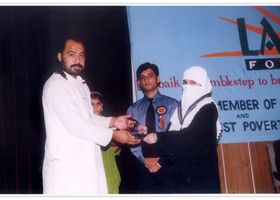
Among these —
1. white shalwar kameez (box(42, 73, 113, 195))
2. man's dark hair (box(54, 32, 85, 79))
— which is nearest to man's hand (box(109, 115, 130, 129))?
white shalwar kameez (box(42, 73, 113, 195))

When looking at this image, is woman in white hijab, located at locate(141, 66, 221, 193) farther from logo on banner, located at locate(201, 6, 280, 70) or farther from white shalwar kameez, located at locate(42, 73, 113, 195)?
logo on banner, located at locate(201, 6, 280, 70)

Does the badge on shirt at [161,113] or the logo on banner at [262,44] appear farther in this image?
the logo on banner at [262,44]

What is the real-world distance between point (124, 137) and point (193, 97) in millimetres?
626

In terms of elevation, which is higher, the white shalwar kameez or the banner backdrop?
the banner backdrop

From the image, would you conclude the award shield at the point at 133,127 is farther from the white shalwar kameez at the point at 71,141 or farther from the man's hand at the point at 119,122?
the white shalwar kameez at the point at 71,141

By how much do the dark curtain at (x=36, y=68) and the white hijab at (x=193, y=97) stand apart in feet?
1.52

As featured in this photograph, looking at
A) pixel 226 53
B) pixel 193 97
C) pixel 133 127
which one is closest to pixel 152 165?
pixel 133 127

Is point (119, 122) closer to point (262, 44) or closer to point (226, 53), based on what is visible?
point (226, 53)

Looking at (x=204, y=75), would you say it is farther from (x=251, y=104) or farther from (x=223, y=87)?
(x=251, y=104)

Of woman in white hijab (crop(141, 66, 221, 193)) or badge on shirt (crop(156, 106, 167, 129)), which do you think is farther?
badge on shirt (crop(156, 106, 167, 129))

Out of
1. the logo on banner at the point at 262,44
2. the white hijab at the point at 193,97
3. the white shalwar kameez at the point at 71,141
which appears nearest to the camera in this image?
the white shalwar kameez at the point at 71,141

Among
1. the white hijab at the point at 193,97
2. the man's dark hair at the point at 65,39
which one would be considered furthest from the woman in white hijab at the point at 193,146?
the man's dark hair at the point at 65,39

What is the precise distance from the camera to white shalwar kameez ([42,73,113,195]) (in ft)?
8.29

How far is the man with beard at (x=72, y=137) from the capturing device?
2.53 metres
